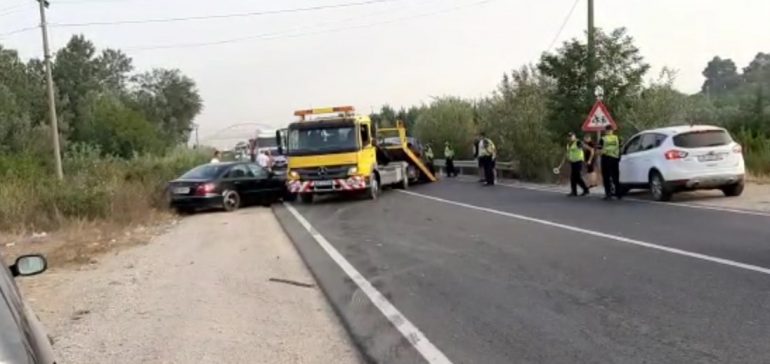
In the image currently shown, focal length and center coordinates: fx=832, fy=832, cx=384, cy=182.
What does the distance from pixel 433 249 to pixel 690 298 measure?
4841mm

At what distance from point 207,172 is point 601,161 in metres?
Answer: 10.3

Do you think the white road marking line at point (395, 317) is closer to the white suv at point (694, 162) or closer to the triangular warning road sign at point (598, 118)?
the white suv at point (694, 162)

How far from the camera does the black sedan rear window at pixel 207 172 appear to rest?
2228cm

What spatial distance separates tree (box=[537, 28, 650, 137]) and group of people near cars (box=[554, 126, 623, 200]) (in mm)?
2692

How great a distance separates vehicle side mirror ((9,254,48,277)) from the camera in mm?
4312

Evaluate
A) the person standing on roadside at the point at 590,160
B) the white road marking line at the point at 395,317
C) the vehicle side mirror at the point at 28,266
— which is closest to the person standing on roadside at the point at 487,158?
the person standing on roadside at the point at 590,160

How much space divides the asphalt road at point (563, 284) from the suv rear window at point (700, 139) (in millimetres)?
2192

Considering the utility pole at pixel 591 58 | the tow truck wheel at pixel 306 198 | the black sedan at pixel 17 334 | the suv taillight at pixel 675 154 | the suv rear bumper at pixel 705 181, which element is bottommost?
the tow truck wheel at pixel 306 198

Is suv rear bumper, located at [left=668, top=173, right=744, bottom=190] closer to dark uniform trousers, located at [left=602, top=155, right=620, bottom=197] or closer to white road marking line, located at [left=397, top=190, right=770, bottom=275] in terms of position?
→ dark uniform trousers, located at [left=602, top=155, right=620, bottom=197]

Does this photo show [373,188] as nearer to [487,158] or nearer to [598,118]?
[487,158]

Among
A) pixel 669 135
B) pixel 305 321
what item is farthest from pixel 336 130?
pixel 305 321

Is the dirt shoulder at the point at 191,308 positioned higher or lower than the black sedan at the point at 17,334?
lower

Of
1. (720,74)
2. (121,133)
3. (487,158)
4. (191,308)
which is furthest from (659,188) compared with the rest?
(720,74)

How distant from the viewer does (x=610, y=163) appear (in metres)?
19.5
